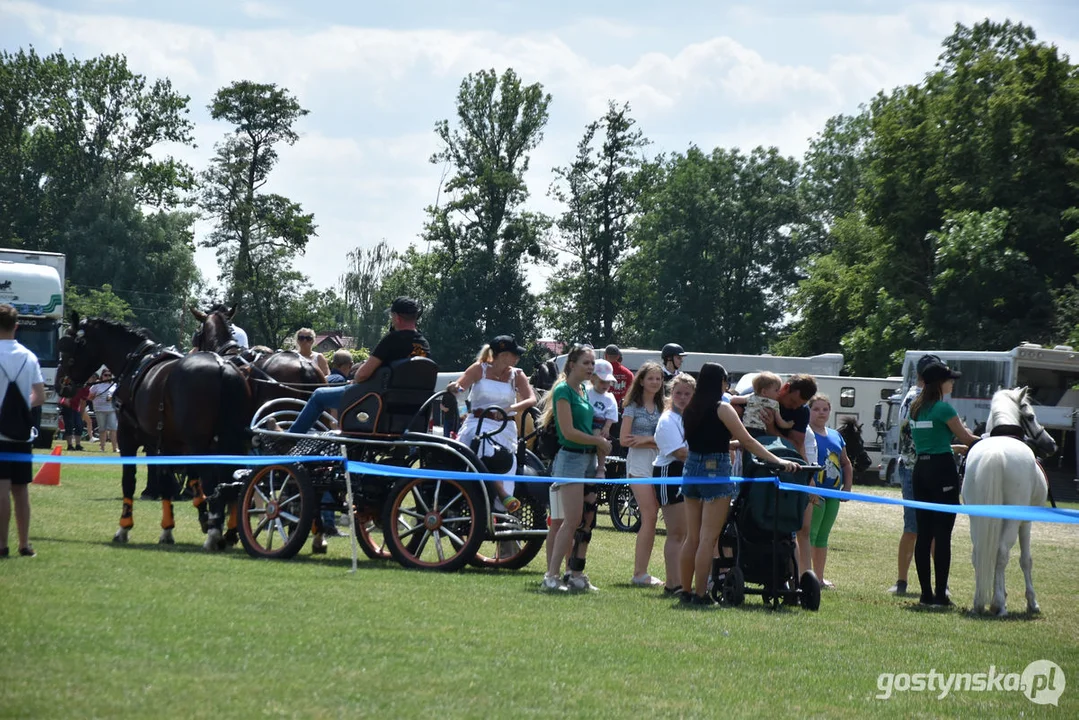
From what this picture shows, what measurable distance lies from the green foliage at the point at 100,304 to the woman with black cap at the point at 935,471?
5100 cm

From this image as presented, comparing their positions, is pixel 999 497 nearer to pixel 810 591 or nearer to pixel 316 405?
pixel 810 591

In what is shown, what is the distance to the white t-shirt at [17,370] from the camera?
34.1 ft

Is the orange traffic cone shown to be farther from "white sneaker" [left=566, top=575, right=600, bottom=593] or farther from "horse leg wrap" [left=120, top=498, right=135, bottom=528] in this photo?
"white sneaker" [left=566, top=575, right=600, bottom=593]

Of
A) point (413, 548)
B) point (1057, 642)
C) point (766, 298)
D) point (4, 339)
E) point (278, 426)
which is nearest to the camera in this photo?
point (1057, 642)

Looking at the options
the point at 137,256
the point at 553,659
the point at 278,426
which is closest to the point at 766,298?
the point at 137,256

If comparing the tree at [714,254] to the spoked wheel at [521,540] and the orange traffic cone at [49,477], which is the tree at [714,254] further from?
the spoked wheel at [521,540]

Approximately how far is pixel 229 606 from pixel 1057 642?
548 cm

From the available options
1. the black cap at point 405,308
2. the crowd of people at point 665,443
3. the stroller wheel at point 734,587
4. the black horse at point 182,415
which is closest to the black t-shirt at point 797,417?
the crowd of people at point 665,443

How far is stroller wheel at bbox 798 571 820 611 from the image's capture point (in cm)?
1024

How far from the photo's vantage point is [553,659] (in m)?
7.27

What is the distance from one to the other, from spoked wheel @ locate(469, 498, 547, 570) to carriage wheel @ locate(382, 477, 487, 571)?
39 cm

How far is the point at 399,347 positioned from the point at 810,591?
12.8 feet

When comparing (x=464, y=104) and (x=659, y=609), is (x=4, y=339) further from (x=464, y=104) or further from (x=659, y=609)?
(x=464, y=104)

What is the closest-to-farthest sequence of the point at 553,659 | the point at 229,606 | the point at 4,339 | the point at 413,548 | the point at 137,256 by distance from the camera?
the point at 553,659, the point at 229,606, the point at 4,339, the point at 413,548, the point at 137,256
